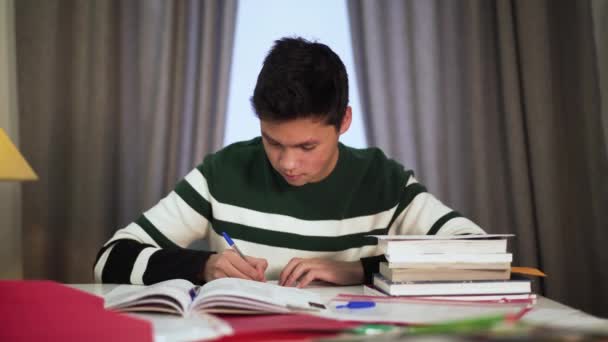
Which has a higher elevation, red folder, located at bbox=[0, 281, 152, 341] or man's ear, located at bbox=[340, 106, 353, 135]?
man's ear, located at bbox=[340, 106, 353, 135]

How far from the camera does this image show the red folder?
795 millimetres

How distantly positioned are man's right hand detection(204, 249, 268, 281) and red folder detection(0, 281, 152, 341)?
12.0 inches

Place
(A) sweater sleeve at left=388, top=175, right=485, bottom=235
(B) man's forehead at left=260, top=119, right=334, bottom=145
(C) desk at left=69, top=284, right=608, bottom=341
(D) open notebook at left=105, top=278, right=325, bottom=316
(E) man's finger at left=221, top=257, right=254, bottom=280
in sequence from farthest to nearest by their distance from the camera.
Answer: (A) sweater sleeve at left=388, top=175, right=485, bottom=235, (B) man's forehead at left=260, top=119, right=334, bottom=145, (E) man's finger at left=221, top=257, right=254, bottom=280, (D) open notebook at left=105, top=278, right=325, bottom=316, (C) desk at left=69, top=284, right=608, bottom=341

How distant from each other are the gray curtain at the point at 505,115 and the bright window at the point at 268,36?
0.30 ft

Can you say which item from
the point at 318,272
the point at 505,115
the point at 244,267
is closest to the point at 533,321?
the point at 318,272

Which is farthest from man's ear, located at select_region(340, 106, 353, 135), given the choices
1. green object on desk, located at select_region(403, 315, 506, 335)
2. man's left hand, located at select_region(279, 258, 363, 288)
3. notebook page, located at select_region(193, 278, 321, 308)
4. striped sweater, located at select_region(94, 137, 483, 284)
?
green object on desk, located at select_region(403, 315, 506, 335)

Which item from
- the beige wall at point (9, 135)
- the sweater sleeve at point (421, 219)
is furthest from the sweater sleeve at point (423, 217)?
the beige wall at point (9, 135)

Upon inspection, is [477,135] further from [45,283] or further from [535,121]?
[45,283]

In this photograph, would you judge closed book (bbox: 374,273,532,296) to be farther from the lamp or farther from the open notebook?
the lamp

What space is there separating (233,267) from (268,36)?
54.9 inches

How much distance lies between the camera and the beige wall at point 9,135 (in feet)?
7.09

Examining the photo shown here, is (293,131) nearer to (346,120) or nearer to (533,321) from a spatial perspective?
(346,120)

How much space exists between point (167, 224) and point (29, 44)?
1168mm

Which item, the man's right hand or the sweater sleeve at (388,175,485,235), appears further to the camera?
the sweater sleeve at (388,175,485,235)
